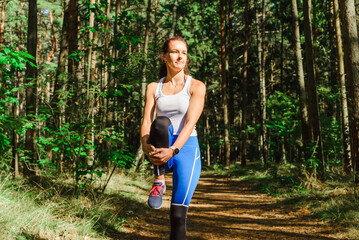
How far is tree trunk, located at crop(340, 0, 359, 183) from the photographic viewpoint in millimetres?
6816

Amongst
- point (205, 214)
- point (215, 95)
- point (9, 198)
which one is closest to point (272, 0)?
point (215, 95)

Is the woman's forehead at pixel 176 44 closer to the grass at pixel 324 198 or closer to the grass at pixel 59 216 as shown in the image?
the grass at pixel 59 216

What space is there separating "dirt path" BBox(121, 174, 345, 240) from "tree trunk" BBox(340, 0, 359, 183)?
206cm

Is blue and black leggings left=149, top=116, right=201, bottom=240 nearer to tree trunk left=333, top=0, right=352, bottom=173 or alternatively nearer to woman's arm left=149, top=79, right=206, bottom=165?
woman's arm left=149, top=79, right=206, bottom=165

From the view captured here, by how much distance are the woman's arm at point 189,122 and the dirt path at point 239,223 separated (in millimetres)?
3340

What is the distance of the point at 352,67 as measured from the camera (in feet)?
22.6

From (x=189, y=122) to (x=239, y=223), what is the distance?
5051 millimetres

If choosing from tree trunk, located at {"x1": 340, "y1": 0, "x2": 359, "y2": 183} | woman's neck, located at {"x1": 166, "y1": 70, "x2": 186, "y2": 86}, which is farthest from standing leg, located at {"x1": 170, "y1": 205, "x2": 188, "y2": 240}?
tree trunk, located at {"x1": 340, "y1": 0, "x2": 359, "y2": 183}

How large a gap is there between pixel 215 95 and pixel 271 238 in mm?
26000

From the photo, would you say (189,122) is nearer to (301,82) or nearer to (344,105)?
(301,82)

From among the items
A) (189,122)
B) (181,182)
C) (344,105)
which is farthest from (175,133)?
(344,105)

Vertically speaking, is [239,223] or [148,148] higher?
[148,148]

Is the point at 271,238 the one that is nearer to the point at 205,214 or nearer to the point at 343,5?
the point at 205,214

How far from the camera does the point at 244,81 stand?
65.9 ft
